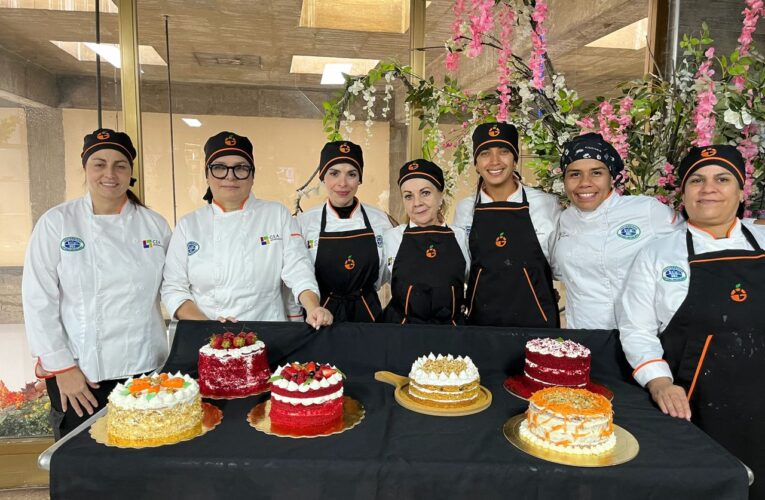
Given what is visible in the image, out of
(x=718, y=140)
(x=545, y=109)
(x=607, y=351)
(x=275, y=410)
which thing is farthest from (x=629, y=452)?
(x=545, y=109)

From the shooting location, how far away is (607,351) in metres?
2.06

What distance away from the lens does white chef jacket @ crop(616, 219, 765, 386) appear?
72.4 inches

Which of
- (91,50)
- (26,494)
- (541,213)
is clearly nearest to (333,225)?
(541,213)

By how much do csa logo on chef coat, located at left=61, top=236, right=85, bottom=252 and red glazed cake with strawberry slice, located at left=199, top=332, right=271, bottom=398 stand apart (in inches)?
35.2

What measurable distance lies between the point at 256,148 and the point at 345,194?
53.2 inches

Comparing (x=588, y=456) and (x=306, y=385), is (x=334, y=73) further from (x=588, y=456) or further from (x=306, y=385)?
(x=588, y=456)

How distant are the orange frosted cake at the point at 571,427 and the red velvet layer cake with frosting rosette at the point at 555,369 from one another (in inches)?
11.0

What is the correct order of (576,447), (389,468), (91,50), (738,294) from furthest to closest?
(91,50), (738,294), (576,447), (389,468)

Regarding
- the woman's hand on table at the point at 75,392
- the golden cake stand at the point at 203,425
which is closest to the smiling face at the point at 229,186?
the woman's hand on table at the point at 75,392

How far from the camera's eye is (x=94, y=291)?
7.47 ft

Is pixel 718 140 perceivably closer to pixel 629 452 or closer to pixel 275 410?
pixel 629 452

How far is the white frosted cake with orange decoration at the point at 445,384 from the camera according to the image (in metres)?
1.69

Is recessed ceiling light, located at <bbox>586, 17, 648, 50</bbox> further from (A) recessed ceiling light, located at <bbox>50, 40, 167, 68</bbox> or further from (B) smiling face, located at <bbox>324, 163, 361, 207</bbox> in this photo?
(A) recessed ceiling light, located at <bbox>50, 40, 167, 68</bbox>

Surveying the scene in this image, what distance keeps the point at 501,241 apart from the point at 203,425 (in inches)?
63.9
